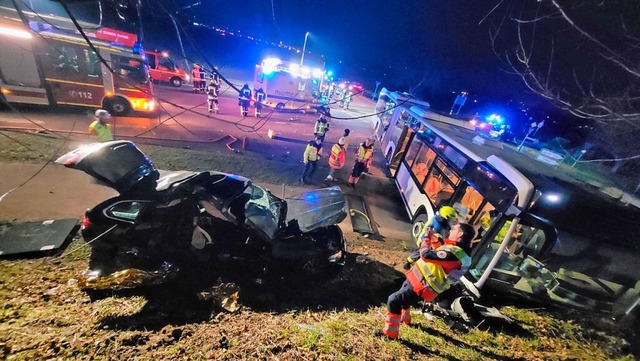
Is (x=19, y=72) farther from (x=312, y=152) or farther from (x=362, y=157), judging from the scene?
(x=362, y=157)

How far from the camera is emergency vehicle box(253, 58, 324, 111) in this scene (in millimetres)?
19969

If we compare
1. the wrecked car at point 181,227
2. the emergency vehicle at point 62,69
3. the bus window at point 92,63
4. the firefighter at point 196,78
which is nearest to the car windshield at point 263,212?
the wrecked car at point 181,227

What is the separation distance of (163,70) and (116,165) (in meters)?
18.9

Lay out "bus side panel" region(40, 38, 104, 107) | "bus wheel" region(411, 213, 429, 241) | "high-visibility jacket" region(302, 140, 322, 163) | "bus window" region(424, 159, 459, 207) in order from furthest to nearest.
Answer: "bus side panel" region(40, 38, 104, 107), "high-visibility jacket" region(302, 140, 322, 163), "bus wheel" region(411, 213, 429, 241), "bus window" region(424, 159, 459, 207)

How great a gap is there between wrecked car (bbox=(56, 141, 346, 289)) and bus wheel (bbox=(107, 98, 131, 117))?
985cm

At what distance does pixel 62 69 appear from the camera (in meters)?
10.6

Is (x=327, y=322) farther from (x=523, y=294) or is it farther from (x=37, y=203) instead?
(x=37, y=203)

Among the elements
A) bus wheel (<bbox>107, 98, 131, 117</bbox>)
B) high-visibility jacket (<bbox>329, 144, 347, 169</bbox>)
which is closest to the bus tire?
bus wheel (<bbox>107, 98, 131, 117</bbox>)

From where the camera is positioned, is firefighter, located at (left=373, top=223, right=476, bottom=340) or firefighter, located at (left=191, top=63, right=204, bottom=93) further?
firefighter, located at (left=191, top=63, right=204, bottom=93)

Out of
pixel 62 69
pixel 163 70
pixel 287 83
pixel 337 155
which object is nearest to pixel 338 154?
pixel 337 155

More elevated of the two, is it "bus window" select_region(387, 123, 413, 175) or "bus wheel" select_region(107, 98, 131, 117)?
"bus window" select_region(387, 123, 413, 175)

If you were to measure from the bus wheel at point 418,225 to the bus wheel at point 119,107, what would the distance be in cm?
1333

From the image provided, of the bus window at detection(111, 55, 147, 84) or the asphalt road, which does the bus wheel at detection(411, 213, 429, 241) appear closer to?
the asphalt road

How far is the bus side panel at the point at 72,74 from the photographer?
10.3 meters
